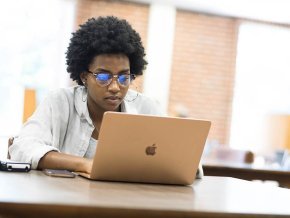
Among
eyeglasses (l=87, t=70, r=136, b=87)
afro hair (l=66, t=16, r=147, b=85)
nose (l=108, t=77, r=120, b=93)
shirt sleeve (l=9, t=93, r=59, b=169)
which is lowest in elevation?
shirt sleeve (l=9, t=93, r=59, b=169)

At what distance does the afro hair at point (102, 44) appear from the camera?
220cm

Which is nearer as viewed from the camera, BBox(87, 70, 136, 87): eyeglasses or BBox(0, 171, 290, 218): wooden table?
BBox(0, 171, 290, 218): wooden table

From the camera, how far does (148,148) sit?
160 centimetres

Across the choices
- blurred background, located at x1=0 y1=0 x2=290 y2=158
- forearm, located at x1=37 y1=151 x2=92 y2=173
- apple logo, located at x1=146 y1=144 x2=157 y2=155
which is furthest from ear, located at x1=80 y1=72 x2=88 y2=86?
blurred background, located at x1=0 y1=0 x2=290 y2=158

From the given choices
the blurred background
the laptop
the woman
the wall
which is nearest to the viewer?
the laptop

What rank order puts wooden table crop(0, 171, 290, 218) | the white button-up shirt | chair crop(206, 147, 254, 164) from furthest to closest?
chair crop(206, 147, 254, 164)
the white button-up shirt
wooden table crop(0, 171, 290, 218)

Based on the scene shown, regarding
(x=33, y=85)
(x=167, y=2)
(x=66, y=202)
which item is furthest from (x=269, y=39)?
(x=66, y=202)

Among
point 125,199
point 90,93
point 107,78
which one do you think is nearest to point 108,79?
point 107,78

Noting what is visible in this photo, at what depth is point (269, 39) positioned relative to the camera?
24.5 feet

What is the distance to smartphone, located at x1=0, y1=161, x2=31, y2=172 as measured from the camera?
1651 mm

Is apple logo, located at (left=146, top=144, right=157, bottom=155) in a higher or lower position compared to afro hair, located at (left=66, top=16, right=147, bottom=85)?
lower

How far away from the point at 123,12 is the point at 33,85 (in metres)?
1.45

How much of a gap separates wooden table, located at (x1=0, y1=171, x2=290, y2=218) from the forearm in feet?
0.38

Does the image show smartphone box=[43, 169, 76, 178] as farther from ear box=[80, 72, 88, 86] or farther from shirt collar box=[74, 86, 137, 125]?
ear box=[80, 72, 88, 86]
